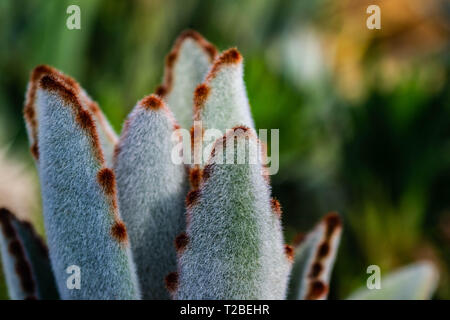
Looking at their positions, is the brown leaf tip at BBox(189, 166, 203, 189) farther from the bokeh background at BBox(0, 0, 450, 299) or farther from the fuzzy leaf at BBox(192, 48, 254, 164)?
the bokeh background at BBox(0, 0, 450, 299)

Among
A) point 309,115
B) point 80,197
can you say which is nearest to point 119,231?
point 80,197

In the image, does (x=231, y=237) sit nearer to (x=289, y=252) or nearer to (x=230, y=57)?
(x=289, y=252)

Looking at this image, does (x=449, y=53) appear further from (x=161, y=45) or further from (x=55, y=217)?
(x=55, y=217)

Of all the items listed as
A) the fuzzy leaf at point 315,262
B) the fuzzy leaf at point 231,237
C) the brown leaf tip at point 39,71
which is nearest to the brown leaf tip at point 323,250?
the fuzzy leaf at point 315,262

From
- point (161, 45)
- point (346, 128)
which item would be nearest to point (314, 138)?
point (346, 128)

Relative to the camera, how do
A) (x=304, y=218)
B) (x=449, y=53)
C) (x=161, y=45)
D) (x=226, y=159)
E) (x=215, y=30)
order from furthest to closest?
(x=449, y=53) < (x=161, y=45) < (x=215, y=30) < (x=304, y=218) < (x=226, y=159)

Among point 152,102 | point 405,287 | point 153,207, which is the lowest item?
point 405,287
